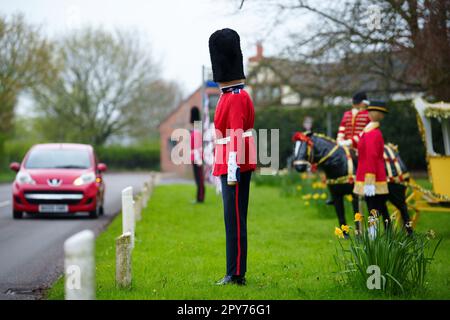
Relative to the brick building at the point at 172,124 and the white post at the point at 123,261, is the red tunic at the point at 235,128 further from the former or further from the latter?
the brick building at the point at 172,124

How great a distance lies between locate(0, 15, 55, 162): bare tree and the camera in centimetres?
4225

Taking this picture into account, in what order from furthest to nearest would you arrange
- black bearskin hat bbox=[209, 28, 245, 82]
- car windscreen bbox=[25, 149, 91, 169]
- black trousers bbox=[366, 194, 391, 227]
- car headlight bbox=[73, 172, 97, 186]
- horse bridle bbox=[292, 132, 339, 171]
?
car windscreen bbox=[25, 149, 91, 169] → car headlight bbox=[73, 172, 97, 186] → horse bridle bbox=[292, 132, 339, 171] → black trousers bbox=[366, 194, 391, 227] → black bearskin hat bbox=[209, 28, 245, 82]

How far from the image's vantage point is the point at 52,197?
59.4 feet

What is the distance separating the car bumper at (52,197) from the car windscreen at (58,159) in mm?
1067

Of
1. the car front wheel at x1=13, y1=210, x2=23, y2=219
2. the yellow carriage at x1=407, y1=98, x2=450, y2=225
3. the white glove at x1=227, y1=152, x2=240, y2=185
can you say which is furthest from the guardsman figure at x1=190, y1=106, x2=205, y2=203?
the white glove at x1=227, y1=152, x2=240, y2=185

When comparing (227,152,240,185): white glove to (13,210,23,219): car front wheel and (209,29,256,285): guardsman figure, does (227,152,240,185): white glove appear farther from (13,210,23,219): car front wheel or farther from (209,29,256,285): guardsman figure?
(13,210,23,219): car front wheel

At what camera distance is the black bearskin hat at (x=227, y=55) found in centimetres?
804

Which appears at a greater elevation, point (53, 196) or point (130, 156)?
point (53, 196)

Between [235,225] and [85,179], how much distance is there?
1102 cm

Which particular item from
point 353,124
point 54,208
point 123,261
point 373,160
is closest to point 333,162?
point 353,124

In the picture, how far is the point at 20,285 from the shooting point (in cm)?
922

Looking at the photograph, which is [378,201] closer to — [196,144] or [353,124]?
[353,124]

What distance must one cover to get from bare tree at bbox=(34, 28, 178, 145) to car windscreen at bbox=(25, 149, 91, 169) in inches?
1991
